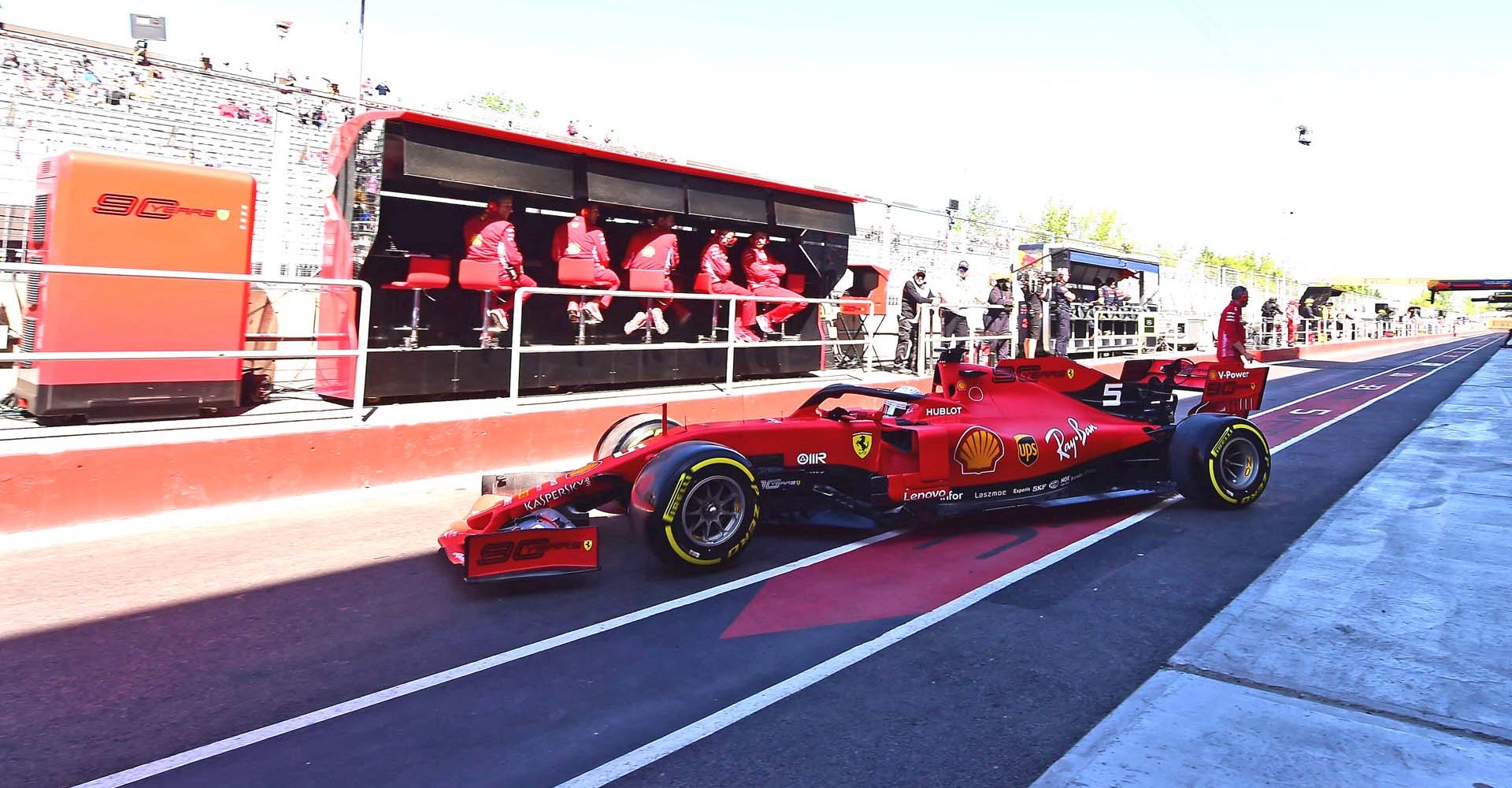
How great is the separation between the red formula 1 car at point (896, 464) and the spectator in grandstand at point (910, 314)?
19.6 ft

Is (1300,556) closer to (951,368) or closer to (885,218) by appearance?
(951,368)

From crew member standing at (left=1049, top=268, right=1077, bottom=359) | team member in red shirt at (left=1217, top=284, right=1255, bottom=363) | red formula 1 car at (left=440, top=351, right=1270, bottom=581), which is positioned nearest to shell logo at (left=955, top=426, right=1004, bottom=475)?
red formula 1 car at (left=440, top=351, right=1270, bottom=581)

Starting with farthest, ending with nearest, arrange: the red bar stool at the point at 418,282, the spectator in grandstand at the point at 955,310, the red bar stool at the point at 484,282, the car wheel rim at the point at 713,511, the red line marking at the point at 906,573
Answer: the spectator in grandstand at the point at 955,310 → the red bar stool at the point at 484,282 → the red bar stool at the point at 418,282 → the car wheel rim at the point at 713,511 → the red line marking at the point at 906,573

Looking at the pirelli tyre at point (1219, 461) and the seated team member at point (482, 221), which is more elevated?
the seated team member at point (482, 221)

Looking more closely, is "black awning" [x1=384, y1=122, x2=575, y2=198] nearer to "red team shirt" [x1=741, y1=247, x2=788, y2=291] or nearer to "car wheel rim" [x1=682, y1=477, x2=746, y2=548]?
"red team shirt" [x1=741, y1=247, x2=788, y2=291]

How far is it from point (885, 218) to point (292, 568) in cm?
1160

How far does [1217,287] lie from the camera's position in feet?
105

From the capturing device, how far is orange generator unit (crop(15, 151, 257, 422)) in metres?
6.43

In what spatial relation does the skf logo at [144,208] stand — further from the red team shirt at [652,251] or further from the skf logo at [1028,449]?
the skf logo at [1028,449]

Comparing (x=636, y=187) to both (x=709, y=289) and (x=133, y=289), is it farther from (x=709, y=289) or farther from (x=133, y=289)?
(x=133, y=289)

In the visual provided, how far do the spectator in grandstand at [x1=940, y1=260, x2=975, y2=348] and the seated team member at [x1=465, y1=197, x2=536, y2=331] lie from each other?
624 cm

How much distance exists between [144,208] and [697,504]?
505 centimetres

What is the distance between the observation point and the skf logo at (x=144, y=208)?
21.8 feet

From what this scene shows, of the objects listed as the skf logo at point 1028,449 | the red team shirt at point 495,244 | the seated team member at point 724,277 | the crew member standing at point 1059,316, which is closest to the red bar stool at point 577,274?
the red team shirt at point 495,244
